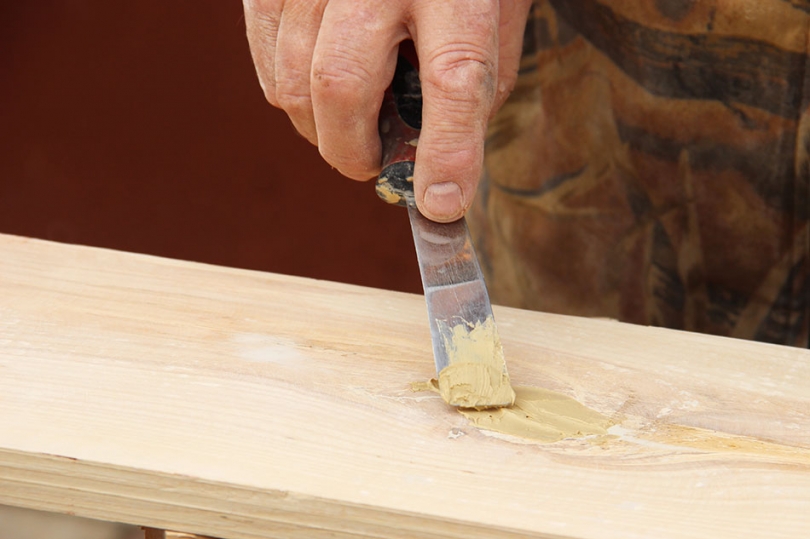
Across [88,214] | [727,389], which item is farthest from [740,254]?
[88,214]

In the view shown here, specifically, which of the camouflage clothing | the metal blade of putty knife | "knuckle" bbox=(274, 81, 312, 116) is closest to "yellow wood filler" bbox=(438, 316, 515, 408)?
the metal blade of putty knife

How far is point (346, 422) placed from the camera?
816 millimetres

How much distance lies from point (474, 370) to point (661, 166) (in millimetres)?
822

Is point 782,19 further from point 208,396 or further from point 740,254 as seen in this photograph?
point 208,396

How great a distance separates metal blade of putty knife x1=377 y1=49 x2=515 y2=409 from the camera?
854mm

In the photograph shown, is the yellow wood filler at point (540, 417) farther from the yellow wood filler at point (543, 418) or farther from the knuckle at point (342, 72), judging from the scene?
the knuckle at point (342, 72)

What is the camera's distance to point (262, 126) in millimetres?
2887

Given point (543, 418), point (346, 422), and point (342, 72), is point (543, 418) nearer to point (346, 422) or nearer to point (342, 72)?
point (346, 422)

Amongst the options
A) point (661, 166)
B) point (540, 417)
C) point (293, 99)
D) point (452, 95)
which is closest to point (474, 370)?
point (540, 417)

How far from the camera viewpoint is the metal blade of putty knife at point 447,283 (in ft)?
2.80

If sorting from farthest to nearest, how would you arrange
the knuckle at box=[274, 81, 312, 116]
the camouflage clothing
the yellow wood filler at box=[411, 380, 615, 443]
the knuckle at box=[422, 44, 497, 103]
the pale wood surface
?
the camouflage clothing
the knuckle at box=[274, 81, 312, 116]
the knuckle at box=[422, 44, 497, 103]
the yellow wood filler at box=[411, 380, 615, 443]
the pale wood surface

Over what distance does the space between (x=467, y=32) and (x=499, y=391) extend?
0.40 metres

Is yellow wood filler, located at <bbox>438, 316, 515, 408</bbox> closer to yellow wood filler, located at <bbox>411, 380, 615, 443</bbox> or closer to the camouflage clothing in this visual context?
yellow wood filler, located at <bbox>411, 380, 615, 443</bbox>

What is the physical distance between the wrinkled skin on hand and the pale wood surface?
0.70 feet
